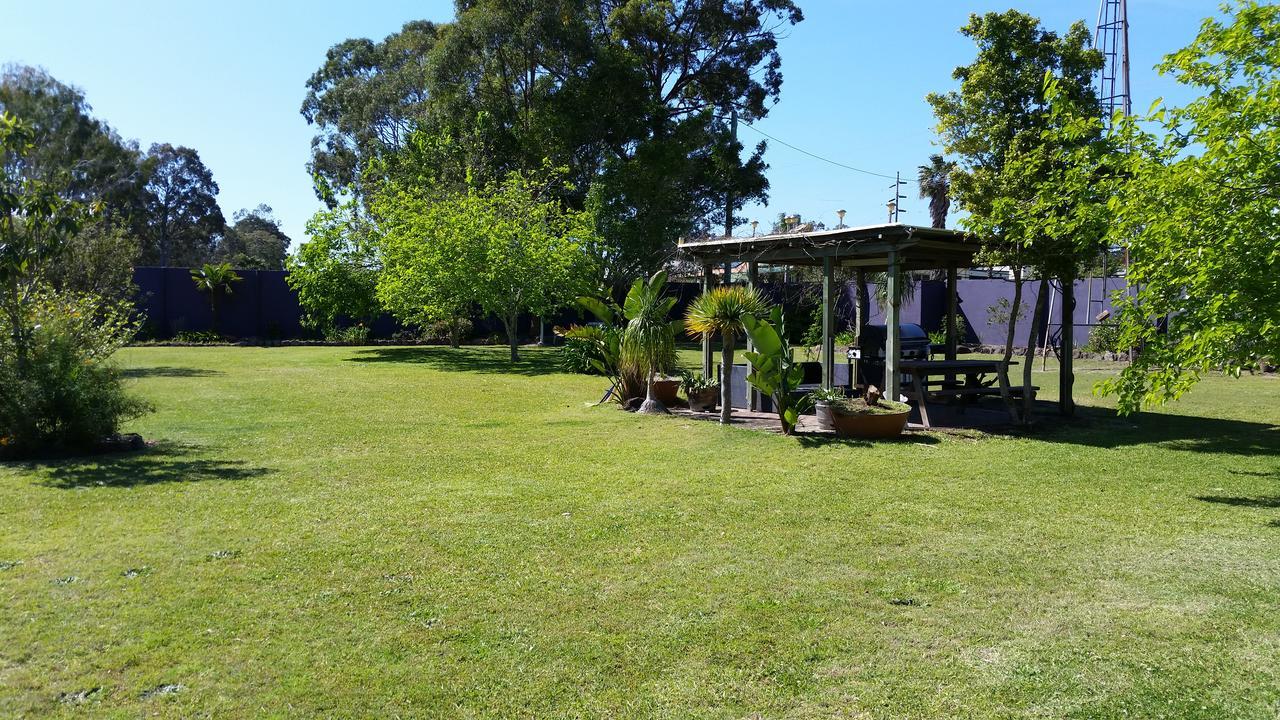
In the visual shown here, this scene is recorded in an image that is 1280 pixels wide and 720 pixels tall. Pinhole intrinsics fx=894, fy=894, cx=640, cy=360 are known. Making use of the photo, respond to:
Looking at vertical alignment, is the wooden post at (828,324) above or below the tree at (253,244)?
below

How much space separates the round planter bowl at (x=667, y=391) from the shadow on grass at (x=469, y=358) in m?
6.08

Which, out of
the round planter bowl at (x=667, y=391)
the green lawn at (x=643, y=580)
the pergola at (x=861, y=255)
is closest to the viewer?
the green lawn at (x=643, y=580)

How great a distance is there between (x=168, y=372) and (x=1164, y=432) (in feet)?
57.1

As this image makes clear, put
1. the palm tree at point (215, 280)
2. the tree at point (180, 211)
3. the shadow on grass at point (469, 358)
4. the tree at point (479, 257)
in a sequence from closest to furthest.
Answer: the shadow on grass at point (469, 358)
the tree at point (479, 257)
the palm tree at point (215, 280)
the tree at point (180, 211)

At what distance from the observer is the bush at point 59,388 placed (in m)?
8.57

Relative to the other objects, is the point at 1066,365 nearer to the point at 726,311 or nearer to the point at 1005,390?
the point at 1005,390

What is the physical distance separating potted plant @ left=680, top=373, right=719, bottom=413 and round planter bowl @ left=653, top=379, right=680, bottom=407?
1.62 ft

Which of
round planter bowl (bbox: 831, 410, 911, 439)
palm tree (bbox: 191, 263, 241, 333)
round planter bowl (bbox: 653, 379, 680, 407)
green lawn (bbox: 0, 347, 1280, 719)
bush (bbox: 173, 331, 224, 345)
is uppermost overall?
palm tree (bbox: 191, 263, 241, 333)

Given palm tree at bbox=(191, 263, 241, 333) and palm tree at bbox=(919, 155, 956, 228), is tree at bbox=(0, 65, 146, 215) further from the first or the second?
palm tree at bbox=(919, 155, 956, 228)

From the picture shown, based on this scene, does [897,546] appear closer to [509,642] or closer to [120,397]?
[509,642]

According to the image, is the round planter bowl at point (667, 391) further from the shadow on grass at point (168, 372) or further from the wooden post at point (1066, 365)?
the shadow on grass at point (168, 372)

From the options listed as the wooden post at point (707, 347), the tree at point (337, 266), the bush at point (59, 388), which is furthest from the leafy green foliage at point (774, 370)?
the tree at point (337, 266)

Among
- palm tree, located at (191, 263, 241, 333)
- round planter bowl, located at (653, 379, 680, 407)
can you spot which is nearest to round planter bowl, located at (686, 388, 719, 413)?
round planter bowl, located at (653, 379, 680, 407)

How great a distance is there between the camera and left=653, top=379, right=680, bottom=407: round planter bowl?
1306 centimetres
